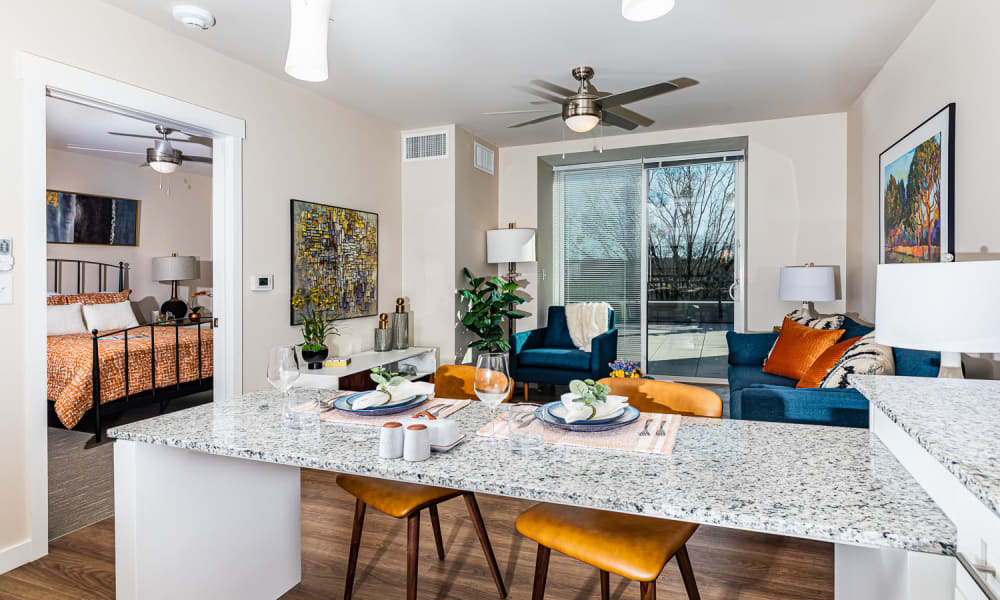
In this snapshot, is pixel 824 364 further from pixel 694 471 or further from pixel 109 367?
pixel 109 367

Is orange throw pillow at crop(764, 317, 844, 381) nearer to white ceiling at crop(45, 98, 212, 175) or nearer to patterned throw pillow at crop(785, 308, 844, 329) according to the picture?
patterned throw pillow at crop(785, 308, 844, 329)

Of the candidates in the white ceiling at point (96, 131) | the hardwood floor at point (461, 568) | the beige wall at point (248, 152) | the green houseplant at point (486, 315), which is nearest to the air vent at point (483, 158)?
the beige wall at point (248, 152)

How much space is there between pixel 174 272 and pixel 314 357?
3183 mm

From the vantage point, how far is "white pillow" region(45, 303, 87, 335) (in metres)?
4.84

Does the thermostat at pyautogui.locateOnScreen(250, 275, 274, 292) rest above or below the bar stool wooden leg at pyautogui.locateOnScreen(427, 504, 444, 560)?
above

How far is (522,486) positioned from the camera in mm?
1000

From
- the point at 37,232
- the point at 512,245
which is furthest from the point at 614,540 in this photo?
the point at 512,245

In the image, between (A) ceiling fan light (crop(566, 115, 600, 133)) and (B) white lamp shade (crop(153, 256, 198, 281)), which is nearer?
(A) ceiling fan light (crop(566, 115, 600, 133))

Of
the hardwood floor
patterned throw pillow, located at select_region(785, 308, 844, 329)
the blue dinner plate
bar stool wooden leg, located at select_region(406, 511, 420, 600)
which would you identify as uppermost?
patterned throw pillow, located at select_region(785, 308, 844, 329)

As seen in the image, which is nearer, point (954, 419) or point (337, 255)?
point (954, 419)

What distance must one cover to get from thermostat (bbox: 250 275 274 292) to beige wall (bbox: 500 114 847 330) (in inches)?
142

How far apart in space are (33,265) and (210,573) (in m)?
1.70

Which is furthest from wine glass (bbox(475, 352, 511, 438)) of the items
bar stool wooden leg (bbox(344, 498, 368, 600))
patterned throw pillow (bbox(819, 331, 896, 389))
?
patterned throw pillow (bbox(819, 331, 896, 389))

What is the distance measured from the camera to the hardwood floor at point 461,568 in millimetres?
2035
